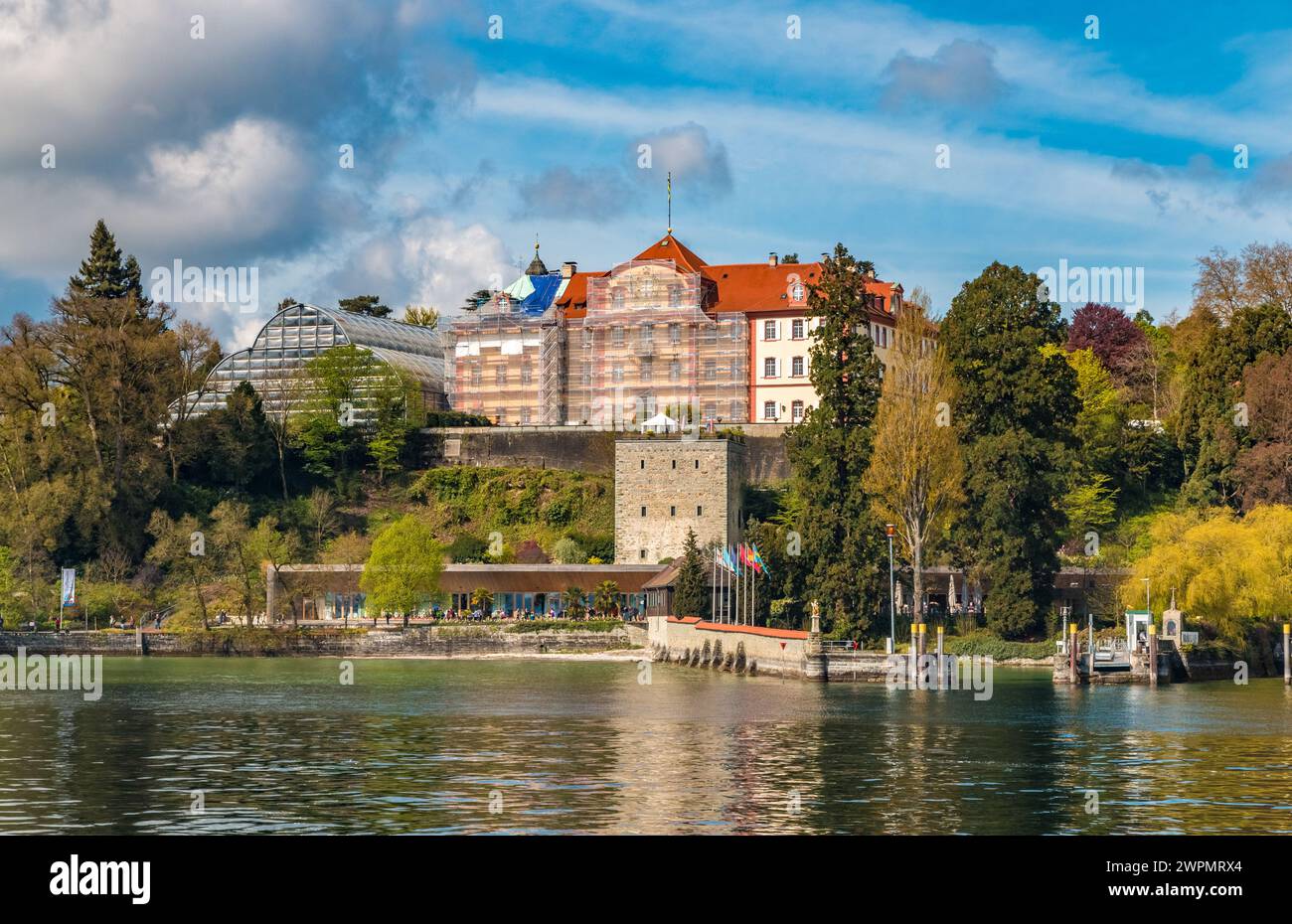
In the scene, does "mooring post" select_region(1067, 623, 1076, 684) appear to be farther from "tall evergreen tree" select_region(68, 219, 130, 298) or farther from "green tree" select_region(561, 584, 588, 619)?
"tall evergreen tree" select_region(68, 219, 130, 298)

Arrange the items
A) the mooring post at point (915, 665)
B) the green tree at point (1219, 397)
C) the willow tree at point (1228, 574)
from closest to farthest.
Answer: the mooring post at point (915, 665)
the willow tree at point (1228, 574)
the green tree at point (1219, 397)

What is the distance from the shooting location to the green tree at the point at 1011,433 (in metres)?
76.4

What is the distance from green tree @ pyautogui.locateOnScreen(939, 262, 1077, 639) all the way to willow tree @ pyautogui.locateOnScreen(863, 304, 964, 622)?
174cm

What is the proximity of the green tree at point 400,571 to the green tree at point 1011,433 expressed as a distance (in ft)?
93.2

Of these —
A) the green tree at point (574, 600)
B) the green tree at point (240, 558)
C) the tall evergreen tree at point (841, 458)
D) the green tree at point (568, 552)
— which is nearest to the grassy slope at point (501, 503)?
the green tree at point (568, 552)

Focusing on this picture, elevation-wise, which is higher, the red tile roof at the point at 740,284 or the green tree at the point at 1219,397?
the red tile roof at the point at 740,284

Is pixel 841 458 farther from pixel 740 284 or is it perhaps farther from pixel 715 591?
pixel 740 284

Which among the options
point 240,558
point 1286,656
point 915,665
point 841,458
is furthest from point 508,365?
point 1286,656

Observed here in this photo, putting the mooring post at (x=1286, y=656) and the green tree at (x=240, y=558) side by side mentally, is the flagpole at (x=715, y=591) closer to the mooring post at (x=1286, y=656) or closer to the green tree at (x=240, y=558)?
the green tree at (x=240, y=558)

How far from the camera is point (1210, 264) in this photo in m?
105

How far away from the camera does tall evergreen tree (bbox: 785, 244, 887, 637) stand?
76062mm
